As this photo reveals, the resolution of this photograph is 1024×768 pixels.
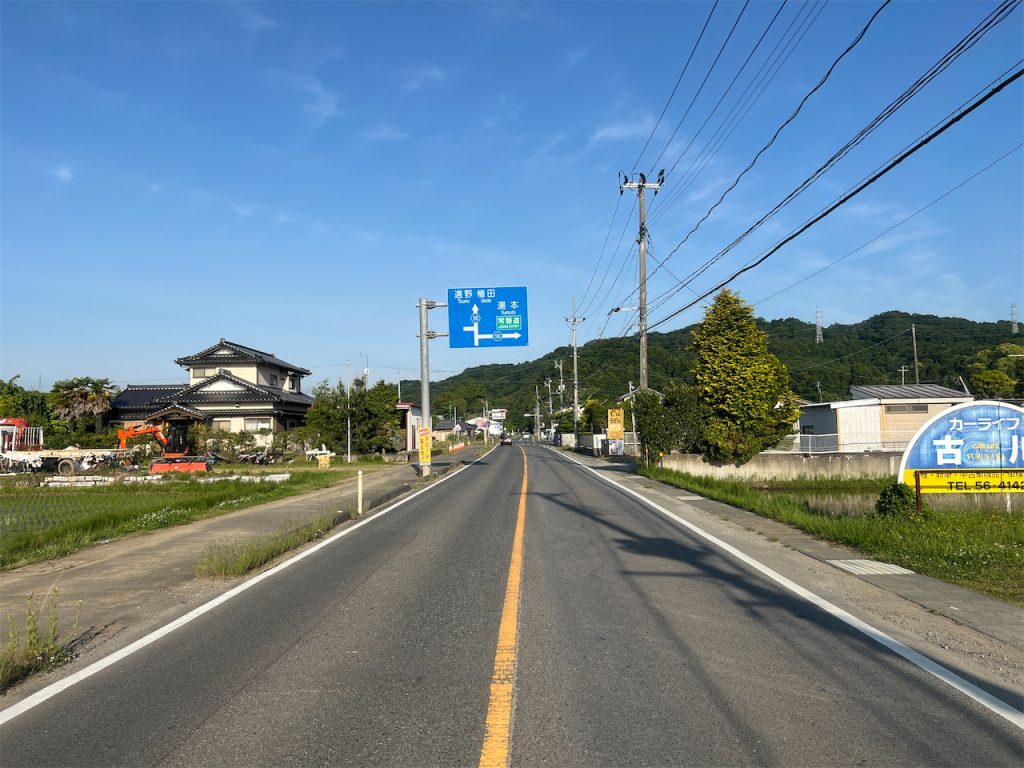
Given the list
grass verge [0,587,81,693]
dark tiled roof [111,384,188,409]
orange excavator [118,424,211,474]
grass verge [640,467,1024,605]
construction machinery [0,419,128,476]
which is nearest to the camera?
grass verge [0,587,81,693]

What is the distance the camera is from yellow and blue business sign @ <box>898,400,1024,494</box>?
13.2 metres

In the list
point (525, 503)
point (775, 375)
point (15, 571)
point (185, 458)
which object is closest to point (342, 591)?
point (15, 571)

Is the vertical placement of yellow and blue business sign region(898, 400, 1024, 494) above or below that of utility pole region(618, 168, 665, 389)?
below

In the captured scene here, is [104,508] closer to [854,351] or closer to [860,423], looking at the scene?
[860,423]

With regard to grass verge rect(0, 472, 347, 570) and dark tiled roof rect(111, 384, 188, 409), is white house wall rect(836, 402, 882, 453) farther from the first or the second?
dark tiled roof rect(111, 384, 188, 409)

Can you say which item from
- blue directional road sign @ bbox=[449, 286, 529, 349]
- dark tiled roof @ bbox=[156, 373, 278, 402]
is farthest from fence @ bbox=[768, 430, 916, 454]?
dark tiled roof @ bbox=[156, 373, 278, 402]

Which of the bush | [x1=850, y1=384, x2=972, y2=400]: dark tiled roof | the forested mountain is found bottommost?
the bush

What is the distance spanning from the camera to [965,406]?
1341cm

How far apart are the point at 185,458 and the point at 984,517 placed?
1339 inches

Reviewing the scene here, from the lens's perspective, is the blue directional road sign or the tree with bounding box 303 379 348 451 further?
the tree with bounding box 303 379 348 451

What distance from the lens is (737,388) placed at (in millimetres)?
29484

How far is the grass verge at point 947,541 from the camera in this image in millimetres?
8469

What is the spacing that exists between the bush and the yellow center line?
8163 millimetres

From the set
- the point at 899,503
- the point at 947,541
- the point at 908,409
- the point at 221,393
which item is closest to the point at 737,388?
the point at 908,409
